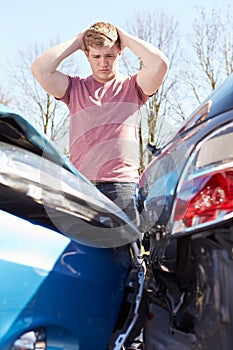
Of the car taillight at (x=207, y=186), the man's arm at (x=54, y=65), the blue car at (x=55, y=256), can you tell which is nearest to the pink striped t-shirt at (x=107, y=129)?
the man's arm at (x=54, y=65)

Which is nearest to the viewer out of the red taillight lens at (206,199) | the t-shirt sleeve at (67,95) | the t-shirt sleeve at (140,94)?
the red taillight lens at (206,199)

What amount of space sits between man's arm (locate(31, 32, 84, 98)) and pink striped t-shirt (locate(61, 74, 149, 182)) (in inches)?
4.5

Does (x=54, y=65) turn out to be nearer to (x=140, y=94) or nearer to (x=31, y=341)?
(x=140, y=94)

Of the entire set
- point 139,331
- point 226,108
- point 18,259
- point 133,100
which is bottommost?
point 139,331

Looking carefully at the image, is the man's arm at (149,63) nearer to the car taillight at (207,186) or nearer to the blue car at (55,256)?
the blue car at (55,256)

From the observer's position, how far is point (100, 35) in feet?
9.16

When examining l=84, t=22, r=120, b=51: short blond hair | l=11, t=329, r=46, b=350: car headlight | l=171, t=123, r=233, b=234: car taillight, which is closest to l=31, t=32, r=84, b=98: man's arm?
l=84, t=22, r=120, b=51: short blond hair

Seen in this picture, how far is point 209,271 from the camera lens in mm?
1473

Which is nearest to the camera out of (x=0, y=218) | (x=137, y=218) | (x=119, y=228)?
(x=0, y=218)

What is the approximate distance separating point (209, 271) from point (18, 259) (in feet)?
1.80

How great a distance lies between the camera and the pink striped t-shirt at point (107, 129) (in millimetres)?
2812

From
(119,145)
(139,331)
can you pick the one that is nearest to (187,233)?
(139,331)

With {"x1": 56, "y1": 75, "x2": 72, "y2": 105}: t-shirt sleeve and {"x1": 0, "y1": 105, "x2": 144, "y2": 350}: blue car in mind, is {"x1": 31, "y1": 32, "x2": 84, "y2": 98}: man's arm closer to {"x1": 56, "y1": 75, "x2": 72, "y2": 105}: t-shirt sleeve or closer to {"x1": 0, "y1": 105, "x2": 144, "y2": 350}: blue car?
{"x1": 56, "y1": 75, "x2": 72, "y2": 105}: t-shirt sleeve

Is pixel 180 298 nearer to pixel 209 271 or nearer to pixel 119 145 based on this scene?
pixel 209 271
